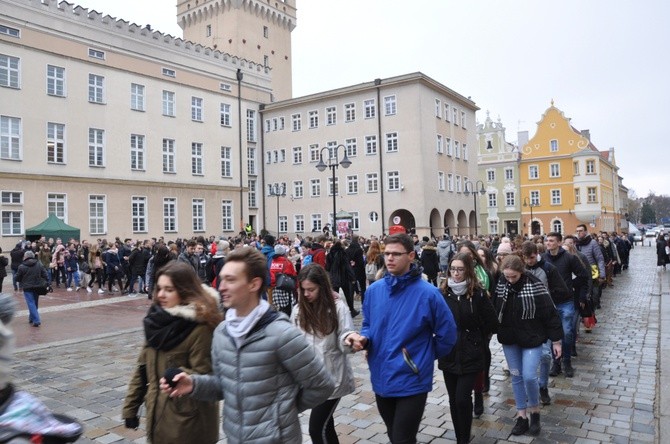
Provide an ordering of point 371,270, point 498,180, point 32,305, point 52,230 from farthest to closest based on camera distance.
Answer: point 498,180 < point 52,230 < point 371,270 < point 32,305

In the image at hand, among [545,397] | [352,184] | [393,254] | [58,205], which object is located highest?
[352,184]

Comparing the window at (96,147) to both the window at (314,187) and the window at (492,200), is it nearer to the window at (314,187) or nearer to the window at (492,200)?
the window at (314,187)

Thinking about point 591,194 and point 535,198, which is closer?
point 591,194

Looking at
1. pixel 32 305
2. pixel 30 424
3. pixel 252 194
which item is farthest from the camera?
pixel 252 194

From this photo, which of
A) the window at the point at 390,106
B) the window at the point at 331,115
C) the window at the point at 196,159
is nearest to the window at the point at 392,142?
the window at the point at 390,106

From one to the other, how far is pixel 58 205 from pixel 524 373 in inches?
1269

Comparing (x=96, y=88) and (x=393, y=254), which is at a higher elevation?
(x=96, y=88)

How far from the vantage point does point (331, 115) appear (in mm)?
43281

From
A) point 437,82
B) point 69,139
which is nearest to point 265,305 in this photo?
point 69,139

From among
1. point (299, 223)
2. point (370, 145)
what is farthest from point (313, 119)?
point (299, 223)

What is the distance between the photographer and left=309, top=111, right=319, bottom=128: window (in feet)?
144

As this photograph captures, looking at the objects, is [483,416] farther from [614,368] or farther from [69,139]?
[69,139]

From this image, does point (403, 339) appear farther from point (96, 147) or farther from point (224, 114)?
point (224, 114)

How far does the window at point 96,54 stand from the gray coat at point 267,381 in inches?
1394
